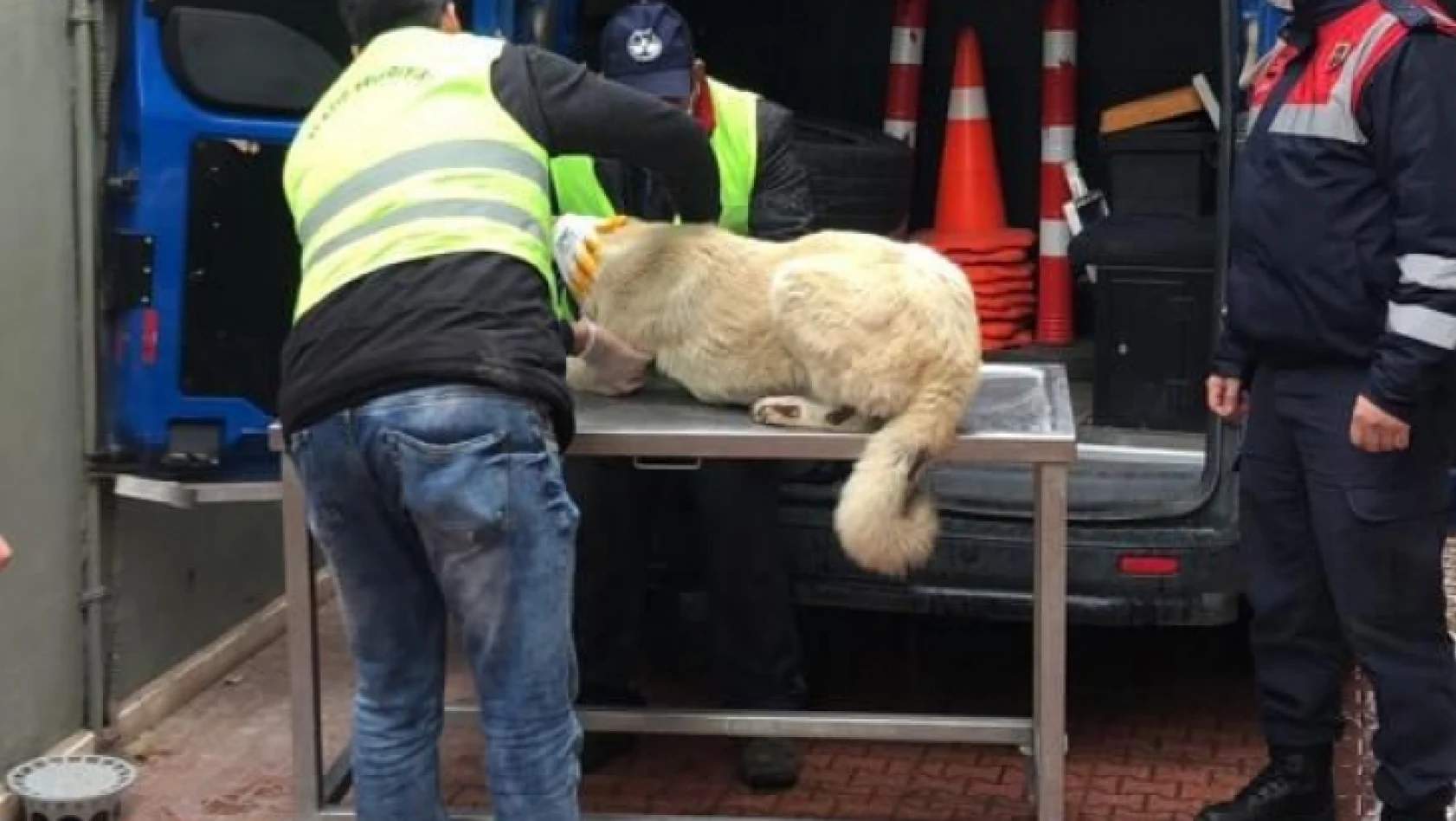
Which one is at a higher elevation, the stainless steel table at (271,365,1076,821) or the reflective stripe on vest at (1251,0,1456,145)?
the reflective stripe on vest at (1251,0,1456,145)

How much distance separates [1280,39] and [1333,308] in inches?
23.5

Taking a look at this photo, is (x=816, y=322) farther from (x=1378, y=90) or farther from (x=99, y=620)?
(x=99, y=620)

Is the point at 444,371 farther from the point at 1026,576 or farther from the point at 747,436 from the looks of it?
the point at 1026,576

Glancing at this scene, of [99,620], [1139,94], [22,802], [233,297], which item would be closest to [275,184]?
[233,297]

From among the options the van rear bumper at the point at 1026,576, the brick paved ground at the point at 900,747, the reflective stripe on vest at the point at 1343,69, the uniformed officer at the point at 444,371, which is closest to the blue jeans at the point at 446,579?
the uniformed officer at the point at 444,371

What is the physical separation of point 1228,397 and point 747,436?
112 cm

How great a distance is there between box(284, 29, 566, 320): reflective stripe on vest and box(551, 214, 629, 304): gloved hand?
575 millimetres

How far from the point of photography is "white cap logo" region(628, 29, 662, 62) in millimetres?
4367

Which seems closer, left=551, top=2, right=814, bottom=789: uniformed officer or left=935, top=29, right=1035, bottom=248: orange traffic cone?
left=551, top=2, right=814, bottom=789: uniformed officer

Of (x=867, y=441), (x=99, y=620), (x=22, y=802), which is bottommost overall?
(x=22, y=802)

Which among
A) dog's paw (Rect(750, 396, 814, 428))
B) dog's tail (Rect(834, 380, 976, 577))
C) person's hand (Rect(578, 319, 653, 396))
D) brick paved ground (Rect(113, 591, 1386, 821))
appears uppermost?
person's hand (Rect(578, 319, 653, 396))

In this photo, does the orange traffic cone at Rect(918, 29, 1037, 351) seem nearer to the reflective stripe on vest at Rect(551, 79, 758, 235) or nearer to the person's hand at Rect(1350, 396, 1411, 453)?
the reflective stripe on vest at Rect(551, 79, 758, 235)

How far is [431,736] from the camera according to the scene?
3621mm

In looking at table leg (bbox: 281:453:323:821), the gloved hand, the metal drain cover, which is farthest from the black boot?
the metal drain cover
